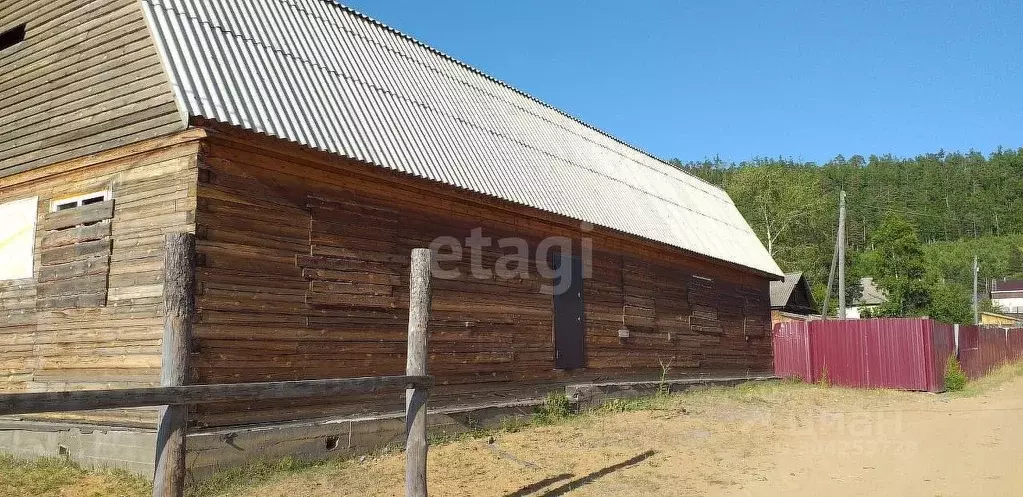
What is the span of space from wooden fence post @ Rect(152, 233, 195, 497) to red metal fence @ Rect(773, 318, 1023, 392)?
778 inches

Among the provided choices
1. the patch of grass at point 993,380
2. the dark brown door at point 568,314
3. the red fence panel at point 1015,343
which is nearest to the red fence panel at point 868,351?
the patch of grass at point 993,380

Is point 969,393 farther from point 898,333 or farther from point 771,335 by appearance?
point 771,335

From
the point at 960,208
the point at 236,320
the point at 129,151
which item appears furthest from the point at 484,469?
the point at 960,208

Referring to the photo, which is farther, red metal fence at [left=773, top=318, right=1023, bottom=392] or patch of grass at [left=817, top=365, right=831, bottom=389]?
patch of grass at [left=817, top=365, right=831, bottom=389]

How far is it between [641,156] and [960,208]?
103449 millimetres

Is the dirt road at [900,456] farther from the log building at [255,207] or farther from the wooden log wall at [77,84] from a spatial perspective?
the wooden log wall at [77,84]

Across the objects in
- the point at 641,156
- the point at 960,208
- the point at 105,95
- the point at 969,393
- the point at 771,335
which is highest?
the point at 960,208

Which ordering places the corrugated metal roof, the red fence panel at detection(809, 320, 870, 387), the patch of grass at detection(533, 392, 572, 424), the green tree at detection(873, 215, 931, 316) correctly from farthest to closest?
the green tree at detection(873, 215, 931, 316) → the red fence panel at detection(809, 320, 870, 387) → the patch of grass at detection(533, 392, 572, 424) → the corrugated metal roof

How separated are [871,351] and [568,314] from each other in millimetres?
11475

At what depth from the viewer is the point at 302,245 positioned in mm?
9281

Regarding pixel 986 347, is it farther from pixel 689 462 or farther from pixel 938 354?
pixel 689 462

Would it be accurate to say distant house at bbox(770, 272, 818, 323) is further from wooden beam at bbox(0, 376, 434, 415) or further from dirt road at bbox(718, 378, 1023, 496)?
wooden beam at bbox(0, 376, 434, 415)

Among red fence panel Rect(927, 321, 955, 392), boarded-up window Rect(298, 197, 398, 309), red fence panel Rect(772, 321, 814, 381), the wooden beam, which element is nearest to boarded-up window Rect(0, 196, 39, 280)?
boarded-up window Rect(298, 197, 398, 309)

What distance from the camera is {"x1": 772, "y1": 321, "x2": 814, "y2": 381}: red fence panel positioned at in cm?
2264
